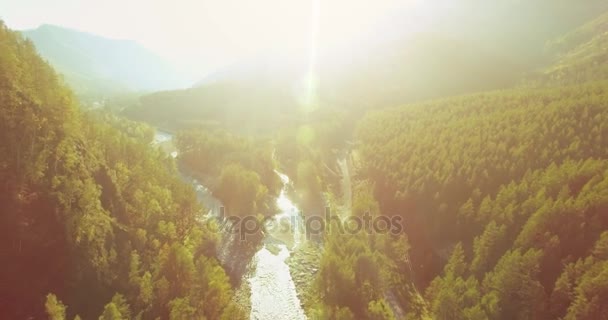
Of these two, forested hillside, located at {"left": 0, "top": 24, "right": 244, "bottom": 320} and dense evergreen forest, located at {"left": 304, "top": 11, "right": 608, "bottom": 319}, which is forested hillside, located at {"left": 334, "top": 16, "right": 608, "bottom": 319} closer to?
dense evergreen forest, located at {"left": 304, "top": 11, "right": 608, "bottom": 319}

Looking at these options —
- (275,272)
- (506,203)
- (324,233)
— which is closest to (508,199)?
(506,203)

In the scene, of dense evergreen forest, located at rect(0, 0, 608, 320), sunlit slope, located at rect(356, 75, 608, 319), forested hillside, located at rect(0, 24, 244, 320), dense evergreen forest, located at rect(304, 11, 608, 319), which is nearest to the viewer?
forested hillside, located at rect(0, 24, 244, 320)

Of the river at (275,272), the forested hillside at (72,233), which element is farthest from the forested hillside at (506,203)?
the forested hillside at (72,233)

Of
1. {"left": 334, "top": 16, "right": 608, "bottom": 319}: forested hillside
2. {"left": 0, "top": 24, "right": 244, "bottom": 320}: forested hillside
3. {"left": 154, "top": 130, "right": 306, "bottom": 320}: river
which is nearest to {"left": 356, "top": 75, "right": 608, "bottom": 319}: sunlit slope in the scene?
{"left": 334, "top": 16, "right": 608, "bottom": 319}: forested hillside

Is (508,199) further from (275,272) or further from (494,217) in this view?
(275,272)

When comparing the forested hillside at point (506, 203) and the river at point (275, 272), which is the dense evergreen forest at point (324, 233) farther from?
the river at point (275, 272)

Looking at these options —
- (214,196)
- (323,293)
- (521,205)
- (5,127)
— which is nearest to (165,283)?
(323,293)
